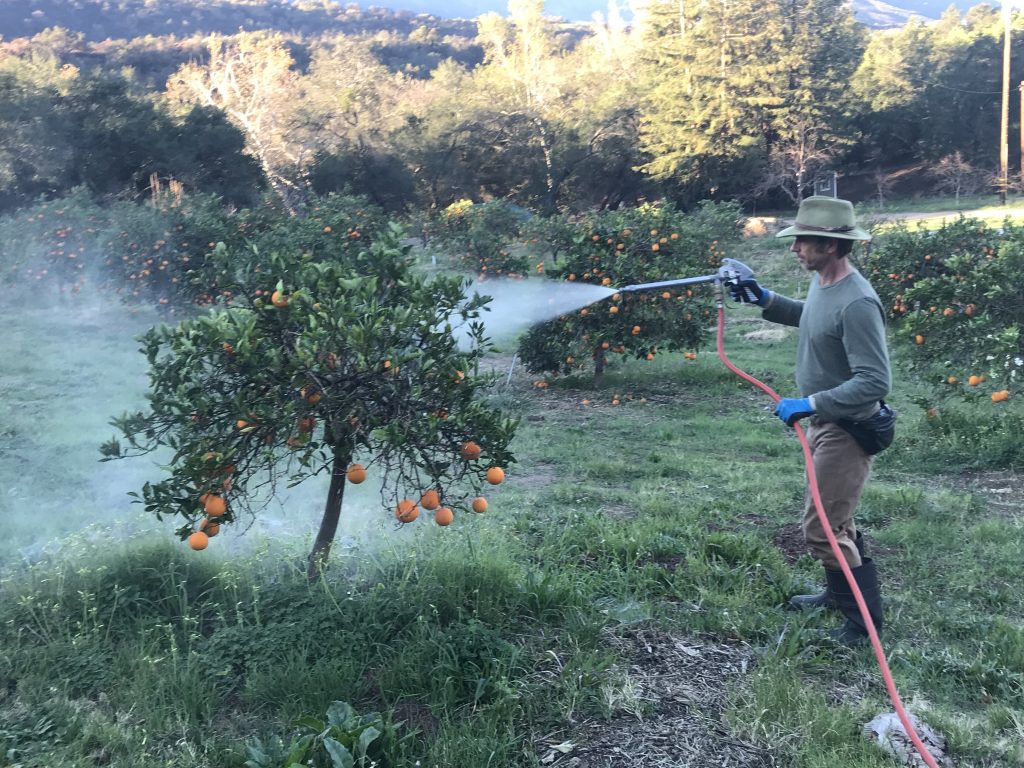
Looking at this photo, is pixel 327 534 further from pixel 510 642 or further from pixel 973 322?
pixel 973 322

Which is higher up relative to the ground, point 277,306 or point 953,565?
point 277,306

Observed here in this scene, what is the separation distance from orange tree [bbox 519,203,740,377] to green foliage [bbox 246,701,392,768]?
6.80m

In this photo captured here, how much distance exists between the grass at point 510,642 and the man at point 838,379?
0.29m

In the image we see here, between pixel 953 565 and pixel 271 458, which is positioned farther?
pixel 953 565

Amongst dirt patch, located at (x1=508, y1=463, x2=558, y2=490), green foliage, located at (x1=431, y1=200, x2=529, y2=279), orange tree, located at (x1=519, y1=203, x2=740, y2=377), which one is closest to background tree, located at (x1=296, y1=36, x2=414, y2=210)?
green foliage, located at (x1=431, y1=200, x2=529, y2=279)

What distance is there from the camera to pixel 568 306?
9633 millimetres

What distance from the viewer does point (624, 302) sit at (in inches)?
377

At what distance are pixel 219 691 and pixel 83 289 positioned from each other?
12638mm

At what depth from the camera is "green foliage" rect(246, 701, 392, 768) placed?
2643 millimetres

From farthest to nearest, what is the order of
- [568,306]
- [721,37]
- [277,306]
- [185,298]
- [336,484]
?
[721,37] → [185,298] → [568,306] → [336,484] → [277,306]

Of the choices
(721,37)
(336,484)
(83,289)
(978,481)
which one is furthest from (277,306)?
(721,37)

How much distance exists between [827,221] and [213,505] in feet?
9.08

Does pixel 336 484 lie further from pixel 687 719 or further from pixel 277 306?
pixel 687 719

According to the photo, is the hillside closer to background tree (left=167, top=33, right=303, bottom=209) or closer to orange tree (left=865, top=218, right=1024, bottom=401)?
background tree (left=167, top=33, right=303, bottom=209)
